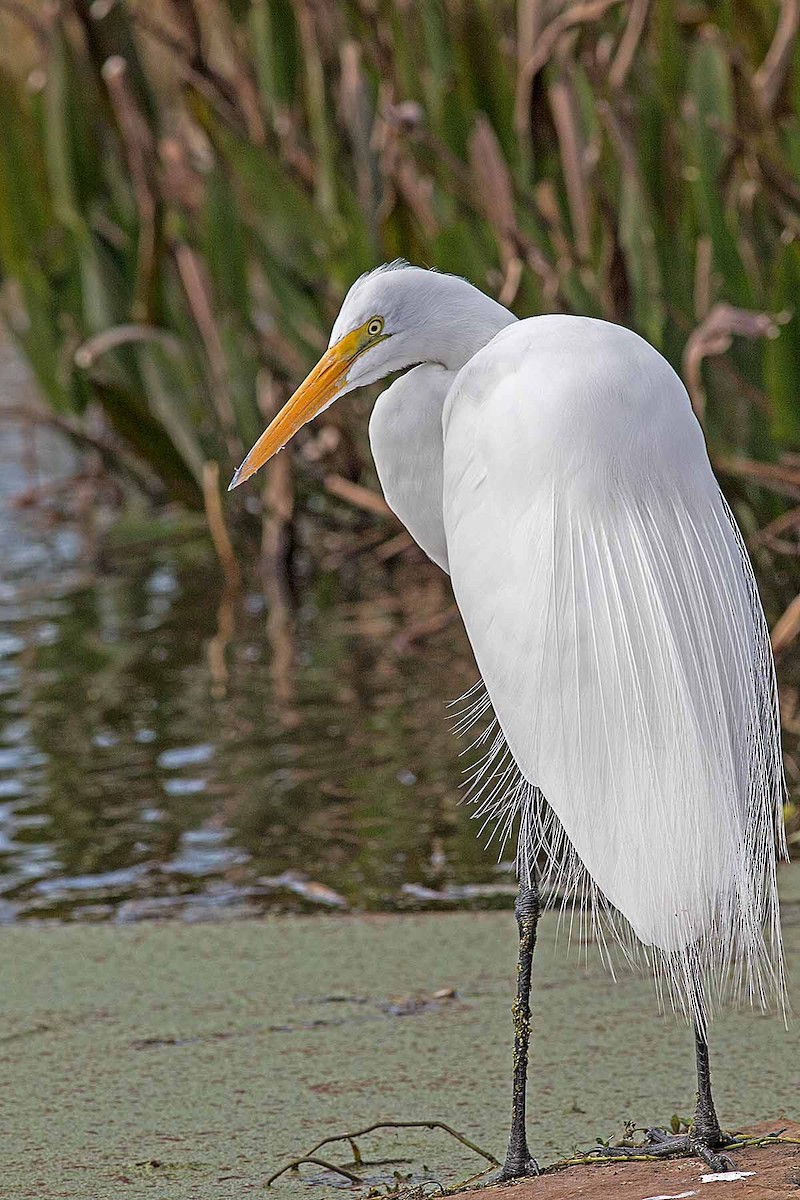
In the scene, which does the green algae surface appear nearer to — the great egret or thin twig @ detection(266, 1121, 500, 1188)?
thin twig @ detection(266, 1121, 500, 1188)

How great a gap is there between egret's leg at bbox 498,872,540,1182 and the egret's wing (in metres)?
0.27

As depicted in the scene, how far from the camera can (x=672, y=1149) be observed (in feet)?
5.89

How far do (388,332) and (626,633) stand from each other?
20.8 inches

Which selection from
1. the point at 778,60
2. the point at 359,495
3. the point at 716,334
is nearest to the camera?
the point at 716,334

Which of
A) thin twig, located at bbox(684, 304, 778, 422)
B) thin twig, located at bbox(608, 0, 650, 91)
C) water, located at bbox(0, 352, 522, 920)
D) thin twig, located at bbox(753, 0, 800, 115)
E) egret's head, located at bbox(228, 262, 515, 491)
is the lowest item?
water, located at bbox(0, 352, 522, 920)

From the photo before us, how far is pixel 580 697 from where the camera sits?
172cm

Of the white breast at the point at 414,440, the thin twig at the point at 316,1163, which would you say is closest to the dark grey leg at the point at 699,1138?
the thin twig at the point at 316,1163

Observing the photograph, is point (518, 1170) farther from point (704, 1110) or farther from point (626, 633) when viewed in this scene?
point (626, 633)

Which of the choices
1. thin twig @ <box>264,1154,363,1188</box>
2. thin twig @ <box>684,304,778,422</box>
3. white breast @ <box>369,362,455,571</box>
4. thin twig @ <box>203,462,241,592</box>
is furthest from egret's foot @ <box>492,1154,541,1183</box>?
thin twig @ <box>203,462,241,592</box>

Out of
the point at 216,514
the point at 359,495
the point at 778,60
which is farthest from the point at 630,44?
the point at 216,514

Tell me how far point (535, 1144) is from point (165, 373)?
3527 millimetres

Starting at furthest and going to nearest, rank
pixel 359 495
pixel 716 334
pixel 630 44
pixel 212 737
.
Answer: pixel 359 495 → pixel 630 44 → pixel 212 737 → pixel 716 334

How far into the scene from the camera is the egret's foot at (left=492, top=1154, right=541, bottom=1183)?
71.8 inches

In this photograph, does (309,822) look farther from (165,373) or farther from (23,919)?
(165,373)
